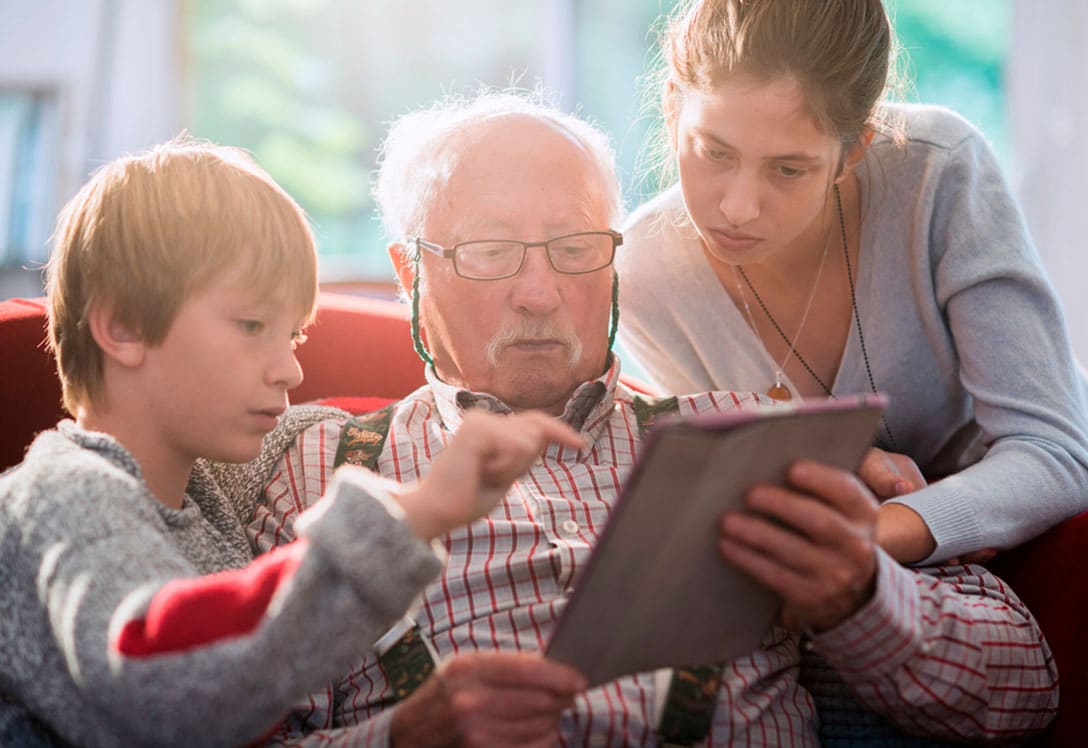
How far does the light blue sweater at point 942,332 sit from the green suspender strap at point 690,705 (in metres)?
0.36

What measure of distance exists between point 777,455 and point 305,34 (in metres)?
3.89

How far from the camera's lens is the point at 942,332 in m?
1.68

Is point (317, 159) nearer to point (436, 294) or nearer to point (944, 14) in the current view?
point (944, 14)

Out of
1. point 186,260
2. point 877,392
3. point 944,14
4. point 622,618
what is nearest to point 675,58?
point 877,392

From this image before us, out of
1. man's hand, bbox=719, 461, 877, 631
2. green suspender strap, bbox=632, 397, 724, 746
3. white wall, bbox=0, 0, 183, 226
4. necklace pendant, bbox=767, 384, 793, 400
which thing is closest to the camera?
man's hand, bbox=719, 461, 877, 631

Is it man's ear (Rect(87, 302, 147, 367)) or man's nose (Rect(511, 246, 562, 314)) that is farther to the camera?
man's nose (Rect(511, 246, 562, 314))

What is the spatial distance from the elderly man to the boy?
0.16 m

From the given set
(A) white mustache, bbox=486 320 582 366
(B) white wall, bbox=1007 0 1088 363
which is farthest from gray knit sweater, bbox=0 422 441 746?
(B) white wall, bbox=1007 0 1088 363

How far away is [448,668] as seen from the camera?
105 centimetres

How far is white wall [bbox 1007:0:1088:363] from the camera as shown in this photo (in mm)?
3818

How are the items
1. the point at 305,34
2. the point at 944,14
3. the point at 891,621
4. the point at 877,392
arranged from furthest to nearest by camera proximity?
the point at 305,34, the point at 944,14, the point at 877,392, the point at 891,621

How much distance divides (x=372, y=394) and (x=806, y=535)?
99 centimetres

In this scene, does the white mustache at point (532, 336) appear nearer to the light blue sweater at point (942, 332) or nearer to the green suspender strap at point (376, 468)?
the green suspender strap at point (376, 468)

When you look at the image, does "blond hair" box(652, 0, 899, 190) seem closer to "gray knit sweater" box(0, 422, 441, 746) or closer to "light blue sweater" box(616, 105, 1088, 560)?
"light blue sweater" box(616, 105, 1088, 560)
